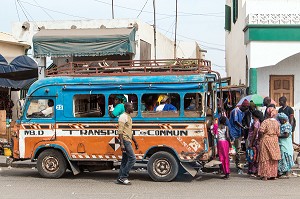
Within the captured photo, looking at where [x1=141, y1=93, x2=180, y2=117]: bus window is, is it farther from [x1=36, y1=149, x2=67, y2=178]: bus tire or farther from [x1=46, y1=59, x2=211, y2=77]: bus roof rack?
[x1=36, y1=149, x2=67, y2=178]: bus tire

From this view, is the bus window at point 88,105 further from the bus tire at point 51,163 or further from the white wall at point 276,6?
the white wall at point 276,6

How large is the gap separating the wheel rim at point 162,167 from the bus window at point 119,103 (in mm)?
1099

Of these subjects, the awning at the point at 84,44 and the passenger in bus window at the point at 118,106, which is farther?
the awning at the point at 84,44

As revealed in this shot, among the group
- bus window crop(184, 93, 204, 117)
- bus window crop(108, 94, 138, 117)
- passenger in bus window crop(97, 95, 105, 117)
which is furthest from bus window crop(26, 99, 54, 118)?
bus window crop(184, 93, 204, 117)

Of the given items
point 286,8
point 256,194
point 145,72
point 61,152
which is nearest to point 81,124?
point 61,152

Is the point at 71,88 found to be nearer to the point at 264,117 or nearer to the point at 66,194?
the point at 66,194

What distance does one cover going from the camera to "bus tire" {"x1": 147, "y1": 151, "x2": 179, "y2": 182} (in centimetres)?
1110

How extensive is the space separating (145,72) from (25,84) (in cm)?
1026

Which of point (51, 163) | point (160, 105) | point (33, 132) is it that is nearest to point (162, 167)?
point (160, 105)

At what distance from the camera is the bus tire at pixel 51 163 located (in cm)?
1166

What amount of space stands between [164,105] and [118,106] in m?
0.97

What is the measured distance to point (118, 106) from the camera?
446 inches

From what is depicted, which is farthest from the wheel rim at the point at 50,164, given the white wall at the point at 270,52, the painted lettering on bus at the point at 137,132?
the white wall at the point at 270,52

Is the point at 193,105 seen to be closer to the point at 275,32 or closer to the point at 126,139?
the point at 126,139
